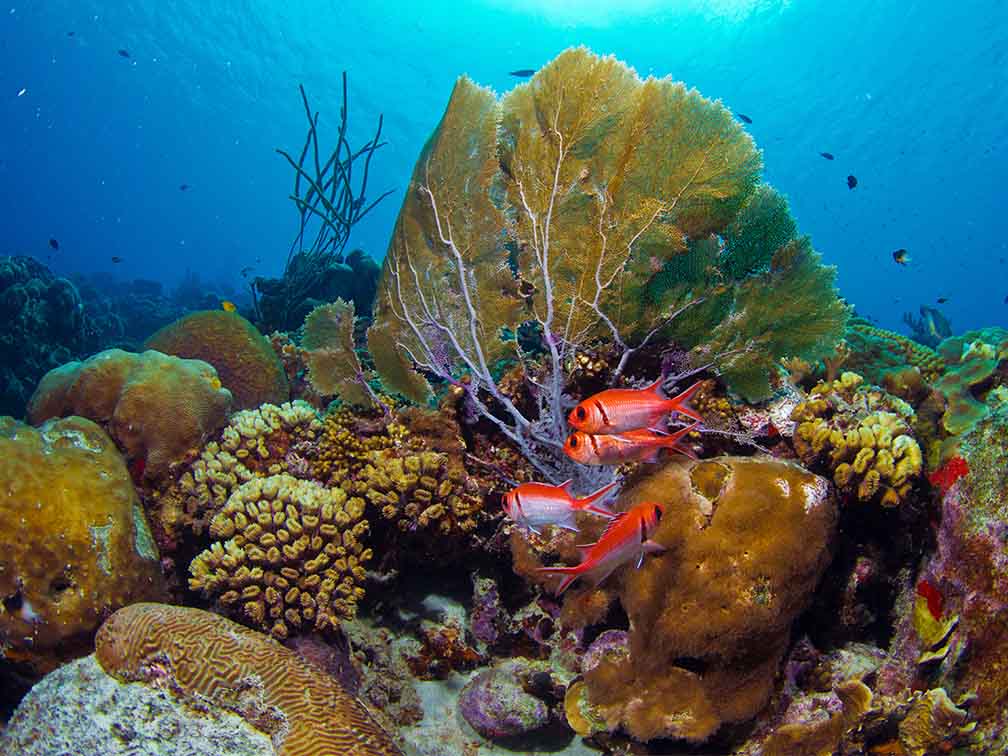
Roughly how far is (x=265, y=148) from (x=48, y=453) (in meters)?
95.4

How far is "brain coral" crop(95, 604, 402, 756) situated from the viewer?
2.68 metres

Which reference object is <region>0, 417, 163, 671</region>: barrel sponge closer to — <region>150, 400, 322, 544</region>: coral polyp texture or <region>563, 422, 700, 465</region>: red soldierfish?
<region>150, 400, 322, 544</region>: coral polyp texture

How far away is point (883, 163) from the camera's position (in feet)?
204

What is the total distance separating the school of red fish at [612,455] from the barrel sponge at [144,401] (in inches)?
147

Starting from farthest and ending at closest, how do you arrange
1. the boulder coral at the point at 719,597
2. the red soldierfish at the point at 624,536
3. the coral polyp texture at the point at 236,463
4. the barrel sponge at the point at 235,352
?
the barrel sponge at the point at 235,352, the coral polyp texture at the point at 236,463, the boulder coral at the point at 719,597, the red soldierfish at the point at 624,536

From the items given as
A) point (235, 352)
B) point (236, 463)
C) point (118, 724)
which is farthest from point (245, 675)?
point (235, 352)

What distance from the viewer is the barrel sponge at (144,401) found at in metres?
4.74

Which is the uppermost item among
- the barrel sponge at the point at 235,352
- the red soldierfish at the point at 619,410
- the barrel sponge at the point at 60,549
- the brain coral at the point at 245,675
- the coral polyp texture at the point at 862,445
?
the barrel sponge at the point at 235,352

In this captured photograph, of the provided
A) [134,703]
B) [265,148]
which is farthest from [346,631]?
[265,148]

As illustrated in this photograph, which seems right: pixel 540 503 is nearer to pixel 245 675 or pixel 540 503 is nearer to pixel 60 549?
pixel 245 675

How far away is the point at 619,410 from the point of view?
7.86ft

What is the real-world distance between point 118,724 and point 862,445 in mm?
4461

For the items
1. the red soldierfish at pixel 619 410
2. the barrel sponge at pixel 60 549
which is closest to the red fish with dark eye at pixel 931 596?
the red soldierfish at pixel 619 410

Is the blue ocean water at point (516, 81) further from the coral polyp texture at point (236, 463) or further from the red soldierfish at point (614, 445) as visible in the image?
the coral polyp texture at point (236, 463)
